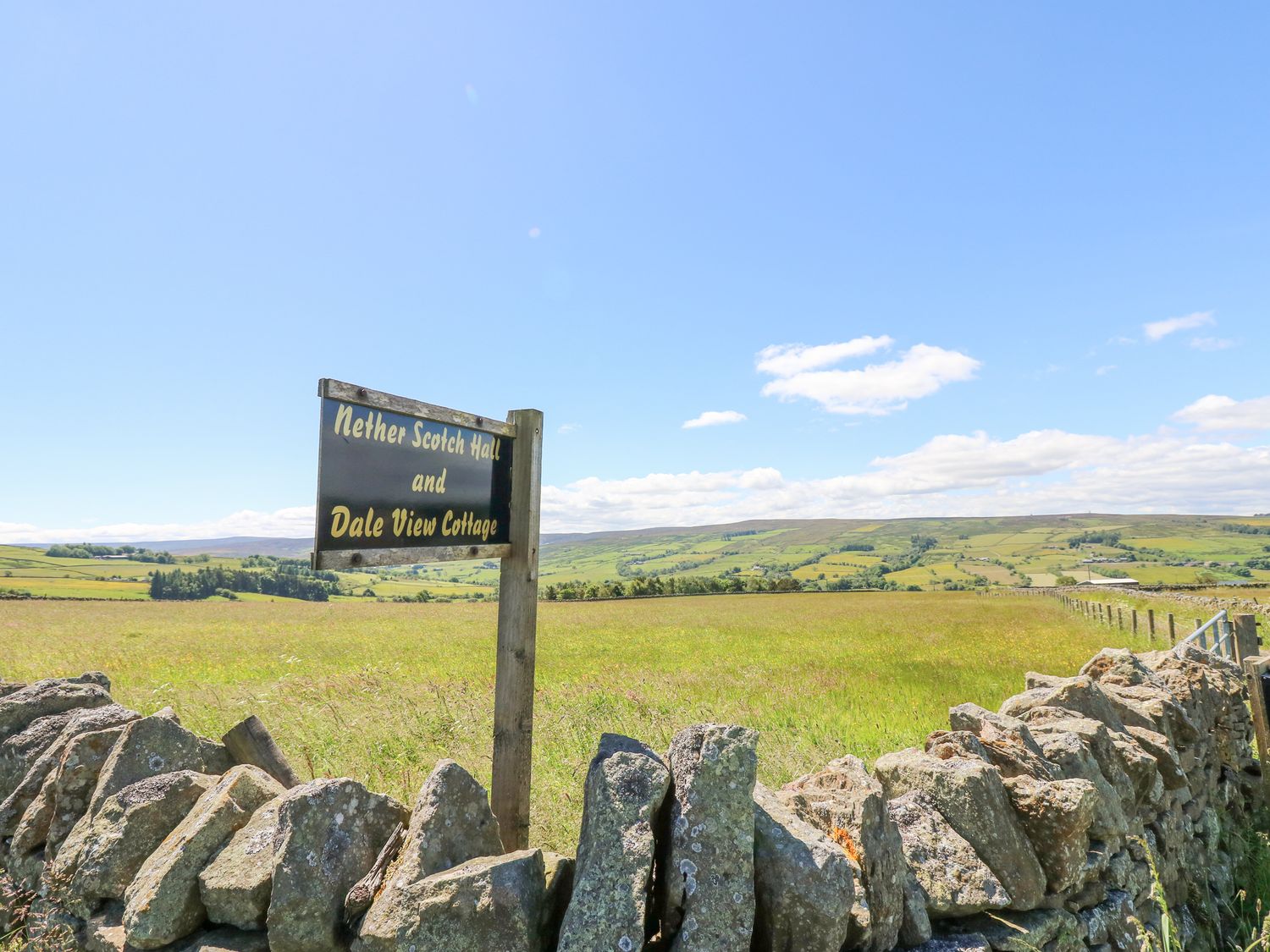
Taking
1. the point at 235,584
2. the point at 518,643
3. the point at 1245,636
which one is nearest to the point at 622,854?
the point at 518,643

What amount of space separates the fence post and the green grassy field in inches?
145

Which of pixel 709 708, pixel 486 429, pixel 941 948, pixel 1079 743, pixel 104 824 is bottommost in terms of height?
pixel 709 708

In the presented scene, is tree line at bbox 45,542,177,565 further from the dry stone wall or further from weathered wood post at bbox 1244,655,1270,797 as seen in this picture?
weathered wood post at bbox 1244,655,1270,797

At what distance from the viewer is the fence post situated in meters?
7.96

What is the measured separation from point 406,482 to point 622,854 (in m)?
2.17

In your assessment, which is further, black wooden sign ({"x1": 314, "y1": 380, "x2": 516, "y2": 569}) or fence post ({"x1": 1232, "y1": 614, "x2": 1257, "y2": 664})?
fence post ({"x1": 1232, "y1": 614, "x2": 1257, "y2": 664})

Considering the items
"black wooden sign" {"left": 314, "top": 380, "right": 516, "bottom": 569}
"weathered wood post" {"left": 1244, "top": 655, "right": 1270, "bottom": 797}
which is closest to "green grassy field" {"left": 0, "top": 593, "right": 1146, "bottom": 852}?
"black wooden sign" {"left": 314, "top": 380, "right": 516, "bottom": 569}

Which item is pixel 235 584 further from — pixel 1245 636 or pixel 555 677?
pixel 1245 636

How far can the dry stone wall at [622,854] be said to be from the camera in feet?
8.14

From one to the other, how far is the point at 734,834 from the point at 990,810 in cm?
154

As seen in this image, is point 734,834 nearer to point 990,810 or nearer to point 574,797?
point 990,810

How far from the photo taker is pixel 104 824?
3389 millimetres

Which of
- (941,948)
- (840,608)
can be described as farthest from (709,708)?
(840,608)

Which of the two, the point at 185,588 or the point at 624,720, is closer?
the point at 624,720
